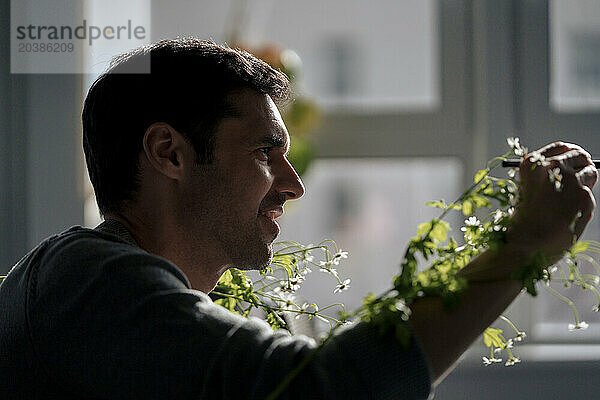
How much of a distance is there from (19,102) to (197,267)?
1.17m

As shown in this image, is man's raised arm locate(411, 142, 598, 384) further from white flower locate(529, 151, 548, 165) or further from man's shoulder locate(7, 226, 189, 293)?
man's shoulder locate(7, 226, 189, 293)

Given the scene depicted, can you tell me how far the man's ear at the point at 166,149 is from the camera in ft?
Result: 2.76

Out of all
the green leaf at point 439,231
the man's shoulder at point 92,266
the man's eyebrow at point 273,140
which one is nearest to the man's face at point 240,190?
the man's eyebrow at point 273,140

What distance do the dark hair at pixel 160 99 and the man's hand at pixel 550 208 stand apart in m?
0.36

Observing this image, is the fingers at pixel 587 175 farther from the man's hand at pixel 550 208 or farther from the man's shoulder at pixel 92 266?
→ the man's shoulder at pixel 92 266

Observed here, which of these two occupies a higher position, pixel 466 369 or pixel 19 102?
pixel 19 102

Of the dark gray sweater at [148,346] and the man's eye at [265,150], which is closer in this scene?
the dark gray sweater at [148,346]

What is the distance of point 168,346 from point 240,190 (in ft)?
0.92

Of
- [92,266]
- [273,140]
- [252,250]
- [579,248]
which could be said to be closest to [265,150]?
[273,140]

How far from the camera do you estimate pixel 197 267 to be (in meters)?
0.86

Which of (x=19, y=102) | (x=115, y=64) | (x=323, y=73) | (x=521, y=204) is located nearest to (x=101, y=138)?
(x=115, y=64)

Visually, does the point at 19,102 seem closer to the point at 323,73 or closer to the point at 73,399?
the point at 323,73

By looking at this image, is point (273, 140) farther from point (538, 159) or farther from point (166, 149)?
point (538, 159)

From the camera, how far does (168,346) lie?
1.94 ft
